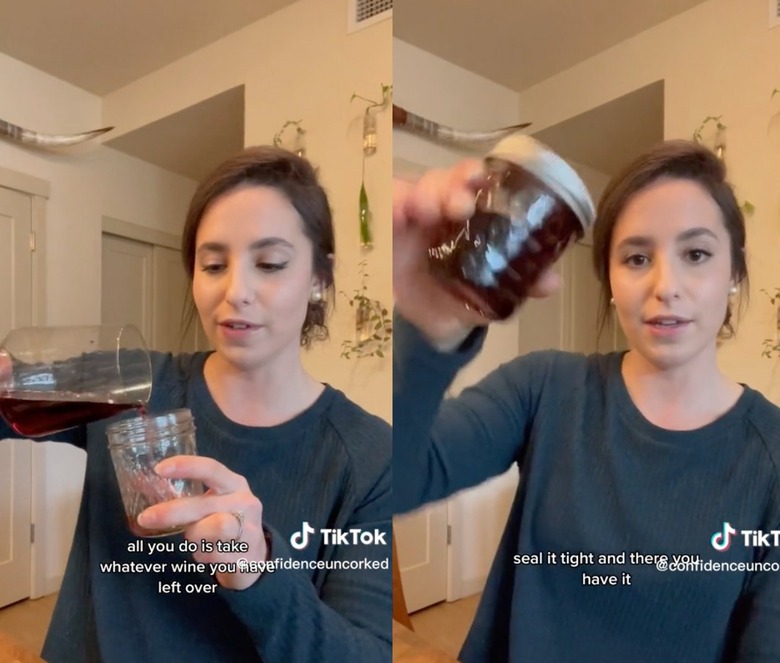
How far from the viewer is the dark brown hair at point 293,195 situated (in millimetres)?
711

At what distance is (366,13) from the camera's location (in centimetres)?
73

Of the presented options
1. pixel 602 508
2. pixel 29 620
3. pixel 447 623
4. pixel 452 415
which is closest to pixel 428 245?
pixel 452 415

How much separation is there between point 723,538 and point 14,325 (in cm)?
79

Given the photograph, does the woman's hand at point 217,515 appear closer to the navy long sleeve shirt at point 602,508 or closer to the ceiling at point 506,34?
the navy long sleeve shirt at point 602,508

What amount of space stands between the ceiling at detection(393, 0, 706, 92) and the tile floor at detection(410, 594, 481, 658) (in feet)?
1.65

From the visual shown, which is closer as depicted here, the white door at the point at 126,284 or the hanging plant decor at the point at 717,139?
the hanging plant decor at the point at 717,139

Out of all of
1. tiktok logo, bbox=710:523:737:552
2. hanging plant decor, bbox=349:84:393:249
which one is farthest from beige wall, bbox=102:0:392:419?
tiktok logo, bbox=710:523:737:552

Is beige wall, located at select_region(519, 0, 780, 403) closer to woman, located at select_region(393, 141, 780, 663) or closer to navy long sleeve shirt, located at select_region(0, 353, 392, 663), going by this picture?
woman, located at select_region(393, 141, 780, 663)

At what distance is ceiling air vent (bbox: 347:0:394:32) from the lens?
0.71m

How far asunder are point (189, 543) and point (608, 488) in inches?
16.4

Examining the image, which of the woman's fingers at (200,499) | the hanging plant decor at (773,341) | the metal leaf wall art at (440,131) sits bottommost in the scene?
the woman's fingers at (200,499)

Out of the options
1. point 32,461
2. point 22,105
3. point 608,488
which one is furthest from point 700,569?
point 22,105

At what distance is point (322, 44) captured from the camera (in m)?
0.75

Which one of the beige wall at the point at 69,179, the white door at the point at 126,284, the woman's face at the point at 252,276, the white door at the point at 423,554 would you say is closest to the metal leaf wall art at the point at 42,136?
the beige wall at the point at 69,179
